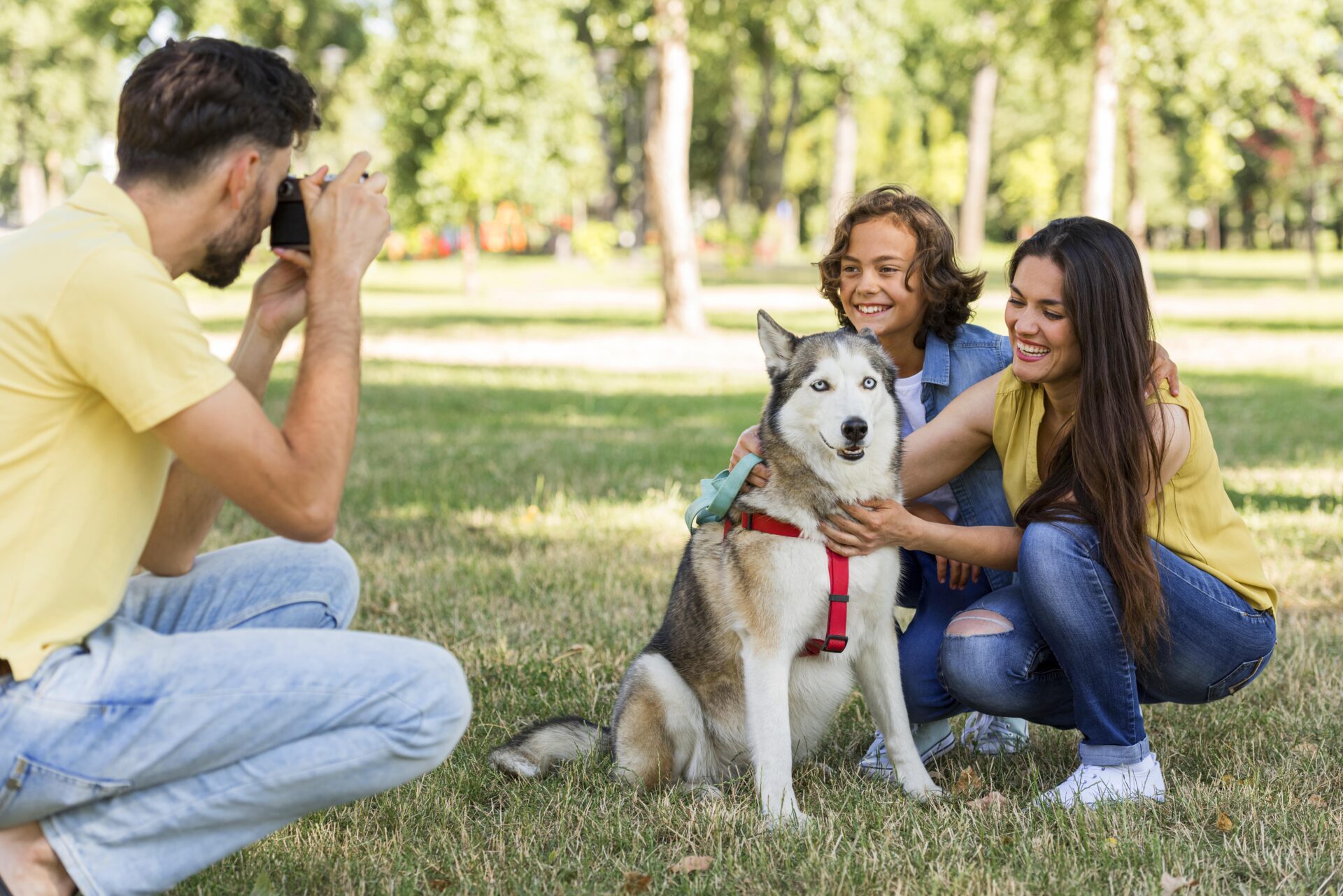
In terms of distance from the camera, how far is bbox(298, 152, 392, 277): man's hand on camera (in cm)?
250

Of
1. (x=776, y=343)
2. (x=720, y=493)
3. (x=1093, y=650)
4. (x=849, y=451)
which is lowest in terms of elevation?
(x=1093, y=650)

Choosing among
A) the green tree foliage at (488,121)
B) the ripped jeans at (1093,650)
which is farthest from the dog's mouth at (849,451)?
Answer: the green tree foliage at (488,121)

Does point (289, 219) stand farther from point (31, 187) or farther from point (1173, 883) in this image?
point (31, 187)

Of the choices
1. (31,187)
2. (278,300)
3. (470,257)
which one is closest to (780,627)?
(278,300)

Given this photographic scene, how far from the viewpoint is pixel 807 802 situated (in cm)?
349

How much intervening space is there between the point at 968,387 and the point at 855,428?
809 millimetres

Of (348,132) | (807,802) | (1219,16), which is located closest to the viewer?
(807,802)

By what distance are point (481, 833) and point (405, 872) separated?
0.98ft

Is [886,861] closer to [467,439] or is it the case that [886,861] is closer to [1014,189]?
[467,439]

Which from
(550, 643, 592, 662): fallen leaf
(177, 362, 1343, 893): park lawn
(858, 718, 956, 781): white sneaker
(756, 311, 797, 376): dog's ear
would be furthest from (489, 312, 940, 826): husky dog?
(550, 643, 592, 662): fallen leaf

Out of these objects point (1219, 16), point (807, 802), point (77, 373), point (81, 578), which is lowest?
point (807, 802)

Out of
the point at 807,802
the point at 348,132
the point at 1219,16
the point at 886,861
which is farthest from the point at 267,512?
the point at 348,132

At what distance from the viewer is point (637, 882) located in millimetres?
2861

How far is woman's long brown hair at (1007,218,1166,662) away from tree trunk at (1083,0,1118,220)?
1726cm
